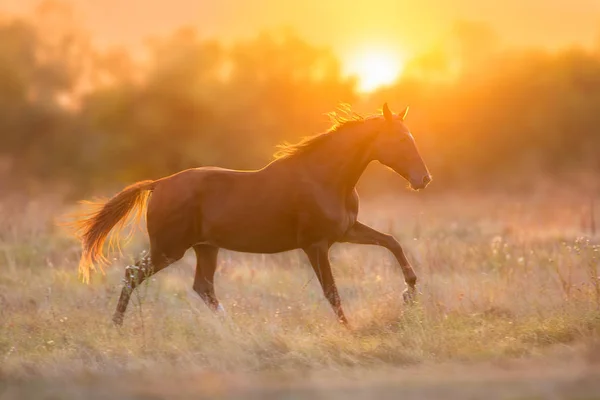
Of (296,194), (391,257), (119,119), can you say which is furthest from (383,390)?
(119,119)

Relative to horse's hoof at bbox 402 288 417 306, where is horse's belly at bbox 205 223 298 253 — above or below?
above

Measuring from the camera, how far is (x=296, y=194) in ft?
25.3

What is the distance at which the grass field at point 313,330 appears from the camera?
4844mm

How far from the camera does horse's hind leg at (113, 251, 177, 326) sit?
7.64m

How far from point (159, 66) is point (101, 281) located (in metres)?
23.3

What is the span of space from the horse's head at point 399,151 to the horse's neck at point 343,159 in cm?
13

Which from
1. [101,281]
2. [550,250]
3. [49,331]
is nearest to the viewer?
[49,331]

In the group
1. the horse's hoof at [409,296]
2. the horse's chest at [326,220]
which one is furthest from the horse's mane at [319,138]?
the horse's hoof at [409,296]

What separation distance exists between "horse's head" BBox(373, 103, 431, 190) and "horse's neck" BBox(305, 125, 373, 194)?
134 millimetres

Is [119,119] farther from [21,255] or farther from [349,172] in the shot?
[349,172]

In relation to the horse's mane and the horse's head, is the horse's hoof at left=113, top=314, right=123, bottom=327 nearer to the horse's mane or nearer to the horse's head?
the horse's mane

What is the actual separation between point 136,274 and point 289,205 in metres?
1.52

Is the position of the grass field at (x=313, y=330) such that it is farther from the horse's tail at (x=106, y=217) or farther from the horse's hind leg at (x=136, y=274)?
the horse's tail at (x=106, y=217)

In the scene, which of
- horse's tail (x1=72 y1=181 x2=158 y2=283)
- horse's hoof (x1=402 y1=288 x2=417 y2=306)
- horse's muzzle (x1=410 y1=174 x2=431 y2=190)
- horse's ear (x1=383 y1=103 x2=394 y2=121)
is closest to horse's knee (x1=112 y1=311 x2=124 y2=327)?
horse's tail (x1=72 y1=181 x2=158 y2=283)
